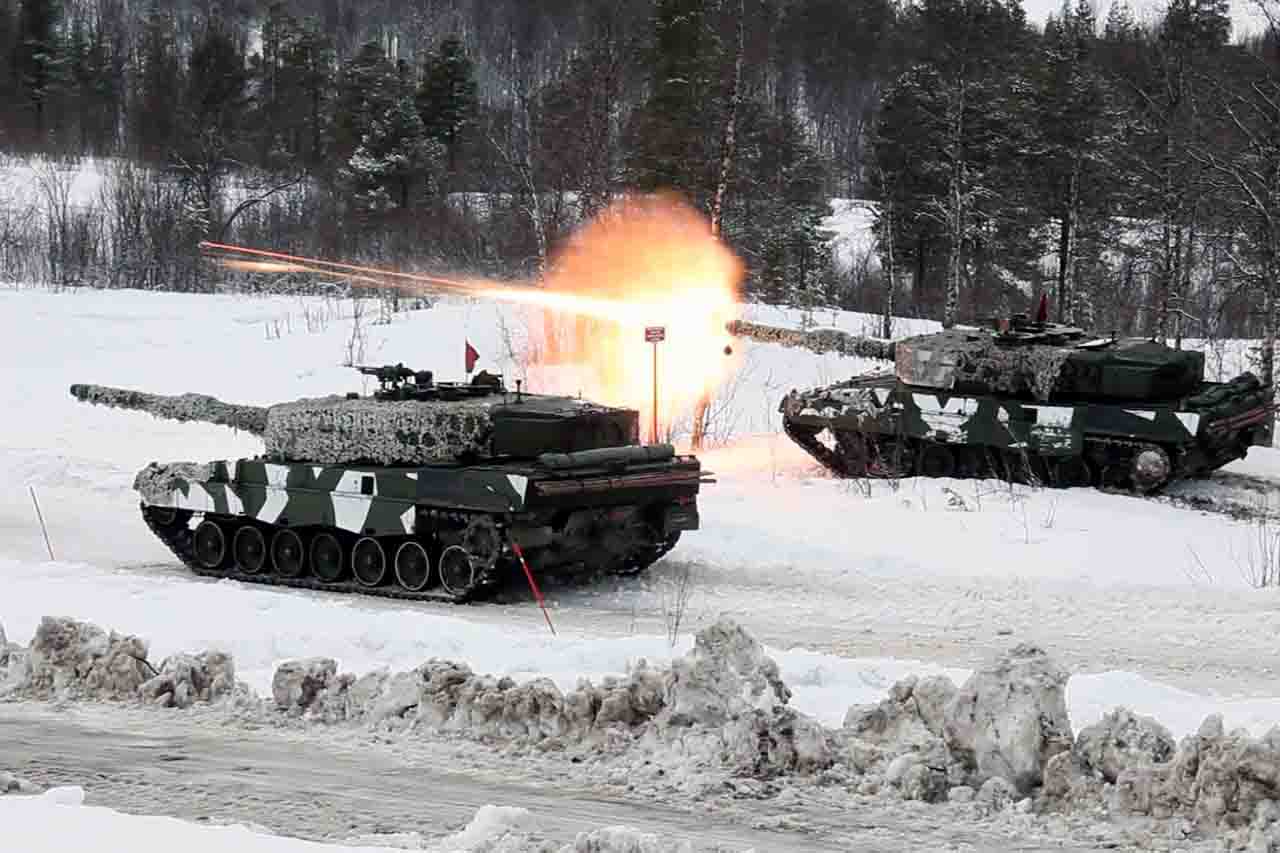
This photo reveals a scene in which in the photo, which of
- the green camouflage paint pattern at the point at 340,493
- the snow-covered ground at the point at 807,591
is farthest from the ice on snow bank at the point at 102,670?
the green camouflage paint pattern at the point at 340,493

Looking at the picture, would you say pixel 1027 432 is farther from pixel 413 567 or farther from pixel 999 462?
pixel 413 567

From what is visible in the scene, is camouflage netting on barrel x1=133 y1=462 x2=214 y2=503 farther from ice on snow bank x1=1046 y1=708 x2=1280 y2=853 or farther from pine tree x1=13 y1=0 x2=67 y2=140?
pine tree x1=13 y1=0 x2=67 y2=140

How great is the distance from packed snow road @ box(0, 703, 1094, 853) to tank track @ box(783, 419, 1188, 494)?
43.1 feet

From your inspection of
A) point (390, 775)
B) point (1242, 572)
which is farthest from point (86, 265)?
point (390, 775)

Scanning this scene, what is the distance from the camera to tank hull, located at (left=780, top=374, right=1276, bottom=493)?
67.5 ft

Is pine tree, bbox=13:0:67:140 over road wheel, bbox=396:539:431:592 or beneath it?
over

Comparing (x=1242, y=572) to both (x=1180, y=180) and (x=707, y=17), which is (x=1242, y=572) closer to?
(x=1180, y=180)

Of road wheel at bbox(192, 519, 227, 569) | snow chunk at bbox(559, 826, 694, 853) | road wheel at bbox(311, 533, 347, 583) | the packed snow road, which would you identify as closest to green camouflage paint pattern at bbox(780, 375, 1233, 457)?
road wheel at bbox(311, 533, 347, 583)

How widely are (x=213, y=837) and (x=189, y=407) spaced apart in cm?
1269

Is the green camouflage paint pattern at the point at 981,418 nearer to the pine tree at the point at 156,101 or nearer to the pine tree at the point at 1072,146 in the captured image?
the pine tree at the point at 1072,146

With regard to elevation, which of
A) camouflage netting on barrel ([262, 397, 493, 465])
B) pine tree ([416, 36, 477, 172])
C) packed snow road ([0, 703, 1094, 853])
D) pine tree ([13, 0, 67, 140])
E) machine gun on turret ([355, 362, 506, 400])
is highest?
pine tree ([13, 0, 67, 140])

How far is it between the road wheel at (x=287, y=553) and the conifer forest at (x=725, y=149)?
444 inches

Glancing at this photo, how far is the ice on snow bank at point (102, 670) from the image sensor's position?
412 inches

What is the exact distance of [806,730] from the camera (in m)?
8.80
